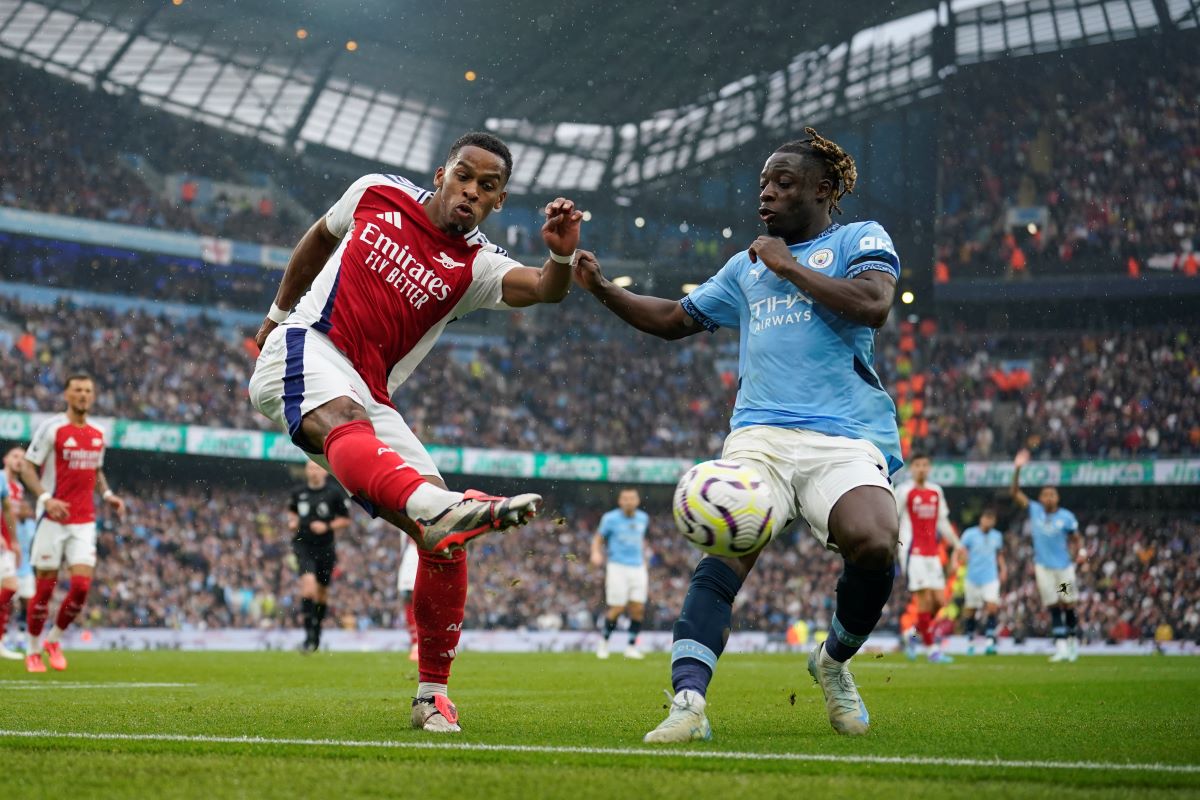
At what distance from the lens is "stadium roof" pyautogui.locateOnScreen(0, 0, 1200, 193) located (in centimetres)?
3381

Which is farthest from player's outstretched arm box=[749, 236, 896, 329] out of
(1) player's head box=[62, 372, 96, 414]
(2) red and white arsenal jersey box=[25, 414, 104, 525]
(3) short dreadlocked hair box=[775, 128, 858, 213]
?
(2) red and white arsenal jersey box=[25, 414, 104, 525]

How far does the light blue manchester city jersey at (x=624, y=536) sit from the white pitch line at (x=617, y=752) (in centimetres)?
1271

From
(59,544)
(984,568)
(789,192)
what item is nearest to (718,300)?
(789,192)

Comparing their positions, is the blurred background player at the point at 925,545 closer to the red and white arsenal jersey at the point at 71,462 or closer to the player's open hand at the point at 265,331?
the red and white arsenal jersey at the point at 71,462

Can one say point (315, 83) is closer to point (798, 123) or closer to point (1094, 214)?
point (798, 123)

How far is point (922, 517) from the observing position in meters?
15.4

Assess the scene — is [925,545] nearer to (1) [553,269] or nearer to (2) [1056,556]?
(2) [1056,556]

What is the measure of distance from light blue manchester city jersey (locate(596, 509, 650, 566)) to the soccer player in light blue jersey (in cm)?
1180

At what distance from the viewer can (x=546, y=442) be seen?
3709 centimetres

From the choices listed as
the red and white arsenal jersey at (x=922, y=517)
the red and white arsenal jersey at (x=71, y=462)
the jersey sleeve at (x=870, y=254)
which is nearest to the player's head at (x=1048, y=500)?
the red and white arsenal jersey at (x=922, y=517)

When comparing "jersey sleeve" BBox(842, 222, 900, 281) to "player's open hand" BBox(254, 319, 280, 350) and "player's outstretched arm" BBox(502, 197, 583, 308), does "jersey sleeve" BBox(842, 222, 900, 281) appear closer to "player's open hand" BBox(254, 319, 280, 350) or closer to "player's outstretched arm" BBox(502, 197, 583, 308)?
"player's outstretched arm" BBox(502, 197, 583, 308)

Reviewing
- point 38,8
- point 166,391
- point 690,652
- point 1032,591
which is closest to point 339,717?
point 690,652

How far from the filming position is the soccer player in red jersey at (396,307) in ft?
15.5

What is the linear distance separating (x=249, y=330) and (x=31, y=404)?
855 centimetres
